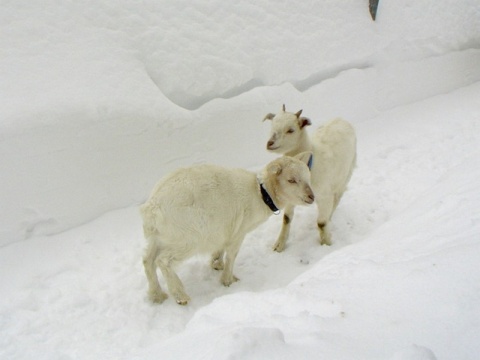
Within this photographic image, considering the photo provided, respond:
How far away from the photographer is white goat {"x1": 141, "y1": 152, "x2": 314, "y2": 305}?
12.3ft

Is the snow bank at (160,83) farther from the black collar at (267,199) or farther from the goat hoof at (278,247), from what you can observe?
the black collar at (267,199)

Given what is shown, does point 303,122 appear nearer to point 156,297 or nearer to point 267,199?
point 267,199

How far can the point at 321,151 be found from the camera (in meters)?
4.86

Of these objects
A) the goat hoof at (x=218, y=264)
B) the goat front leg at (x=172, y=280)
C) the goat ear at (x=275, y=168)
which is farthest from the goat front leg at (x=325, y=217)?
the goat front leg at (x=172, y=280)

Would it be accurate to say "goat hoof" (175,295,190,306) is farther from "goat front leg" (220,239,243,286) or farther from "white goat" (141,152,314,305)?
"goat front leg" (220,239,243,286)

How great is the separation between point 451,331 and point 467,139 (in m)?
6.52

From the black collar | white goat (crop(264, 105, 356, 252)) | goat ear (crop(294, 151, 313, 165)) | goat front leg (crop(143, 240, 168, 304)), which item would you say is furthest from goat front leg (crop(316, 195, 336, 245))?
goat front leg (crop(143, 240, 168, 304))

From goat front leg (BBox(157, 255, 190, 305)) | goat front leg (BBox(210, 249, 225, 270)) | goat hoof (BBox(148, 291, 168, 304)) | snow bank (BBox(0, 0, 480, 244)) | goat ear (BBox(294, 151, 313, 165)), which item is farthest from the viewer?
snow bank (BBox(0, 0, 480, 244))

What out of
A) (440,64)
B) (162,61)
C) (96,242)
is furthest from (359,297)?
(440,64)

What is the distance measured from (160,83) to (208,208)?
335 cm

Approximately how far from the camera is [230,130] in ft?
22.0

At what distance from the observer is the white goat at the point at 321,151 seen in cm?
478

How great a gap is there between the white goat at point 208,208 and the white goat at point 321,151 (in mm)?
468

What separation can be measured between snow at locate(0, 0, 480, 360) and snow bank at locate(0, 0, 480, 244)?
3 centimetres
